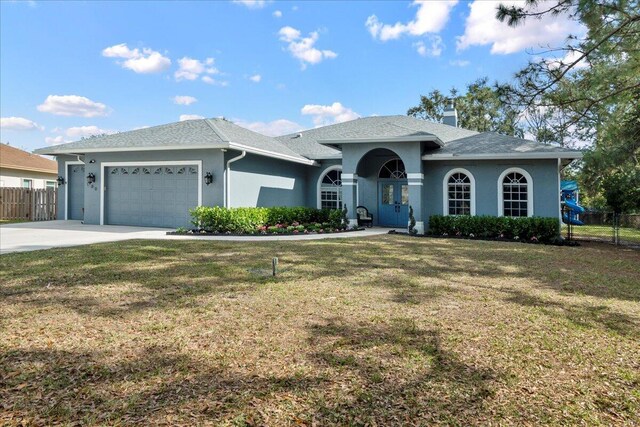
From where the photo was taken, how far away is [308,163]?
17500 millimetres

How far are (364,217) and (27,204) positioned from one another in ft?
56.0

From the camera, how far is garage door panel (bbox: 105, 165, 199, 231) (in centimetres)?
1448

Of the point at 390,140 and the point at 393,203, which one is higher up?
the point at 390,140

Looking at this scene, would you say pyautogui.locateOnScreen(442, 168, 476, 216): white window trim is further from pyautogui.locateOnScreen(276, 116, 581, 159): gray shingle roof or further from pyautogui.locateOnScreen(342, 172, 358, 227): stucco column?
pyautogui.locateOnScreen(342, 172, 358, 227): stucco column

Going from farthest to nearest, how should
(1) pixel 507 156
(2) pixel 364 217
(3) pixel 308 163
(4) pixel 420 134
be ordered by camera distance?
1. (3) pixel 308 163
2. (2) pixel 364 217
3. (4) pixel 420 134
4. (1) pixel 507 156

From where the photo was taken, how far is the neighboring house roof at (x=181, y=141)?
13.8m

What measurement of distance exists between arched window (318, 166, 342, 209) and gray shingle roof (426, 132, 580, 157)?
189 inches

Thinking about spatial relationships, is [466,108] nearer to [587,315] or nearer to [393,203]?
[393,203]

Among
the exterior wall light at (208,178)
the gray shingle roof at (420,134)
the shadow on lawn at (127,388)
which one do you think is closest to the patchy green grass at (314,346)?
the shadow on lawn at (127,388)

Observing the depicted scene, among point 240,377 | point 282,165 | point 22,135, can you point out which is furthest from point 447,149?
point 22,135

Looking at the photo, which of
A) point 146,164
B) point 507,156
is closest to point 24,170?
point 146,164

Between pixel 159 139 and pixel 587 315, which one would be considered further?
pixel 159 139

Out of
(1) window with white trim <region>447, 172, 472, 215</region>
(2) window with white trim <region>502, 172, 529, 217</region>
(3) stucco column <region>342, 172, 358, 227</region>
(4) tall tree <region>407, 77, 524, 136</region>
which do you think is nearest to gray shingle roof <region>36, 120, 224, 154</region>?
(3) stucco column <region>342, 172, 358, 227</region>

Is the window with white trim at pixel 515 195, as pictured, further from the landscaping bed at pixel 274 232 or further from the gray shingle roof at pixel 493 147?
the landscaping bed at pixel 274 232
